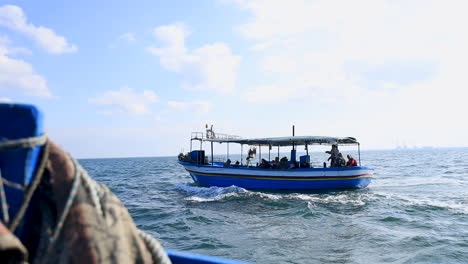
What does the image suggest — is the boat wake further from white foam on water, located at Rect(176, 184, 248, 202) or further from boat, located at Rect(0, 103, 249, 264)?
boat, located at Rect(0, 103, 249, 264)

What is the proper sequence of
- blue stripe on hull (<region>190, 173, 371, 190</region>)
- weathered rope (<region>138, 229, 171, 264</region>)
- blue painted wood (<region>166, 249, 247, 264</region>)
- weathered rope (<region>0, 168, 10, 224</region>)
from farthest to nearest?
blue stripe on hull (<region>190, 173, 371, 190</region>)
blue painted wood (<region>166, 249, 247, 264</region>)
weathered rope (<region>138, 229, 171, 264</region>)
weathered rope (<region>0, 168, 10, 224</region>)

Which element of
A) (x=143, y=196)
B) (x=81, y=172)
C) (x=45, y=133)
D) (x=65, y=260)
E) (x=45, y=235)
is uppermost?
(x=45, y=133)

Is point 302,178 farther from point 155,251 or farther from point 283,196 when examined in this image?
point 155,251

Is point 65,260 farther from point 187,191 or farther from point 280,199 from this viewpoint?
point 187,191

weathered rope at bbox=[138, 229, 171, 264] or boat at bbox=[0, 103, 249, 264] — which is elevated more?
boat at bbox=[0, 103, 249, 264]

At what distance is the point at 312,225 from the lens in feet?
40.8

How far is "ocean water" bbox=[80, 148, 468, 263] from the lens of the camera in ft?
29.8

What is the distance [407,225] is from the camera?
40.8ft

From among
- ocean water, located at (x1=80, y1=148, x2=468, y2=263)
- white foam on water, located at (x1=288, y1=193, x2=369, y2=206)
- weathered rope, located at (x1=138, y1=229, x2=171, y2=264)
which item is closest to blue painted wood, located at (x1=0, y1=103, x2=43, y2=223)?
weathered rope, located at (x1=138, y1=229, x2=171, y2=264)

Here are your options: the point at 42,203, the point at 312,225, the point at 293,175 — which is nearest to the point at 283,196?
the point at 293,175

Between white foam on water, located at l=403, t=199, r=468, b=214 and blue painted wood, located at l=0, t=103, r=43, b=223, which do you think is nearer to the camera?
blue painted wood, located at l=0, t=103, r=43, b=223

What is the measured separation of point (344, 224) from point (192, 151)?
530 inches

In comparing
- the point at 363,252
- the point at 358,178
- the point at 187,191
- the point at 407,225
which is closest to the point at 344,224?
the point at 407,225

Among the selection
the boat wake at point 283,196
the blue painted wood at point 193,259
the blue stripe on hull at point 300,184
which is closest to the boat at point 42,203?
the blue painted wood at point 193,259
